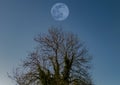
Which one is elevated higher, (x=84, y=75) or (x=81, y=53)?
(x=81, y=53)

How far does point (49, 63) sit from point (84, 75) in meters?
4.79

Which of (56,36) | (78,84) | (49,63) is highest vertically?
(56,36)

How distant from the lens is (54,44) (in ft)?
126

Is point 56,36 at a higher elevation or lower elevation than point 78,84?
higher

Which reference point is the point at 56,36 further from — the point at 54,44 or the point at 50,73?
the point at 50,73

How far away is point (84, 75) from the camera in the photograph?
37062 mm

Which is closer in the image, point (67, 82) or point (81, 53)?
point (67, 82)

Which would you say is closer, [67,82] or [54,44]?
[67,82]

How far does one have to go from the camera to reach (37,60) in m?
37.1

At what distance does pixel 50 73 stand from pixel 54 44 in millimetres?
4418

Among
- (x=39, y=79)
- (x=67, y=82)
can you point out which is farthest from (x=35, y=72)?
(x=67, y=82)

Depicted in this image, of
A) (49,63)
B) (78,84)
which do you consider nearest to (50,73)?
(49,63)

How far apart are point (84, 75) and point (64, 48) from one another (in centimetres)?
450

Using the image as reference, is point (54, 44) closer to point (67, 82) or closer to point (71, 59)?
point (71, 59)
